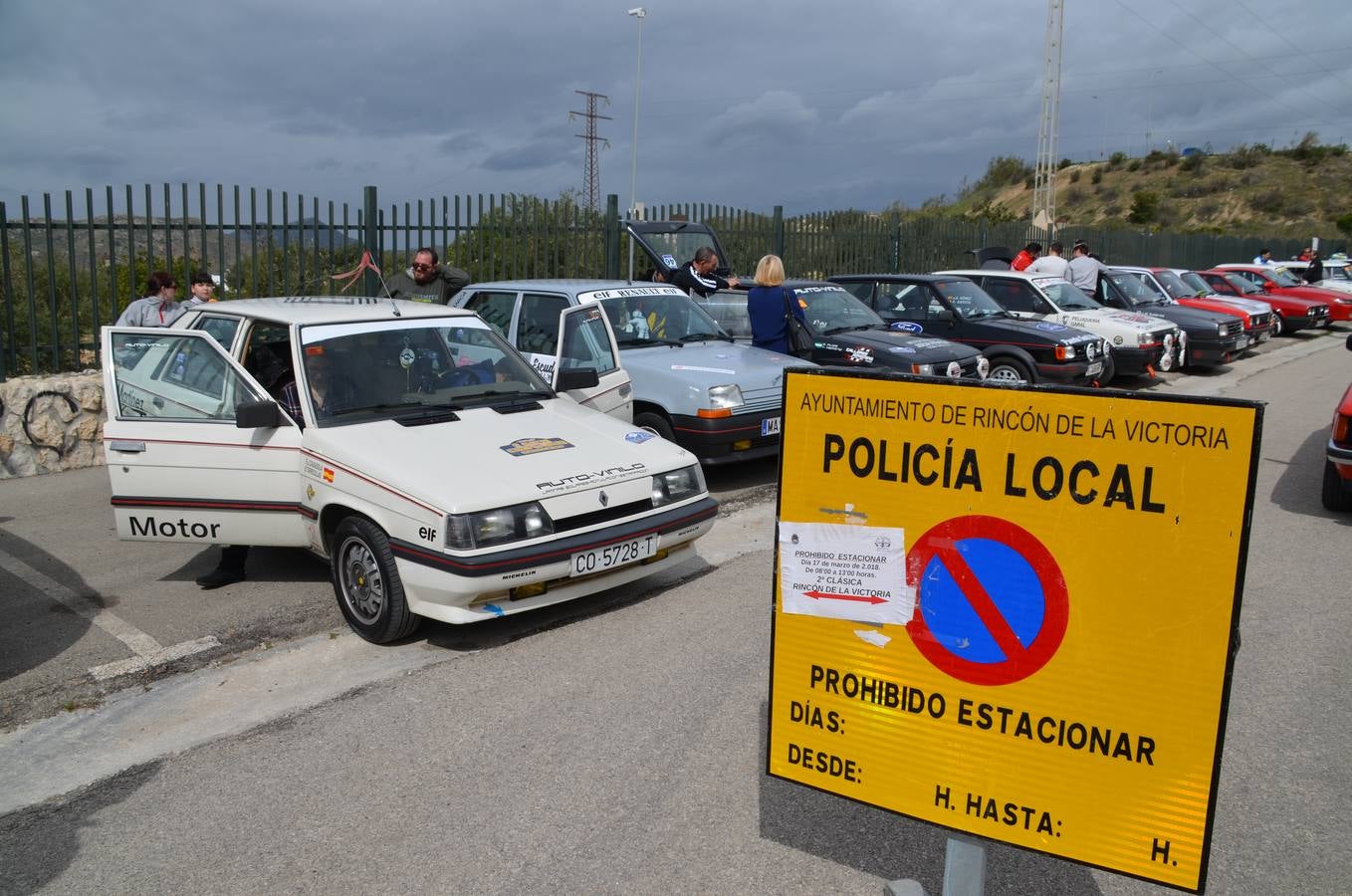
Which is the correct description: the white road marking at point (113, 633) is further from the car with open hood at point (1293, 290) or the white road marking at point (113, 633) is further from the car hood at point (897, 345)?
the car with open hood at point (1293, 290)

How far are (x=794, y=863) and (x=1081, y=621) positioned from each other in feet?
4.47

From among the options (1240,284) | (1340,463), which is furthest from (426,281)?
(1240,284)

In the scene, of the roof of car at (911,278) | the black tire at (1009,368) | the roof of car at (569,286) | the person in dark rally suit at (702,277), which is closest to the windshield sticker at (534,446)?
the roof of car at (569,286)

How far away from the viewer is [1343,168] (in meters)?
67.8

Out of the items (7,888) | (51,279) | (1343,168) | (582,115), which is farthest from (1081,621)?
(1343,168)

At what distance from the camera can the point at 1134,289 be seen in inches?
701

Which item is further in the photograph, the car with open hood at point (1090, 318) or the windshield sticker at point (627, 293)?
the car with open hood at point (1090, 318)

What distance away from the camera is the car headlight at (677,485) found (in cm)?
586

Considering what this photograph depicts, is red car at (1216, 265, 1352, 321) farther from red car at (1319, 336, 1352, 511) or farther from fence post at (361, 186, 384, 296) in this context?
fence post at (361, 186, 384, 296)

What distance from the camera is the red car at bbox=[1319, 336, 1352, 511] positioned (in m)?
7.58

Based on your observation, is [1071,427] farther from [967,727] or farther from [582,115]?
[582,115]

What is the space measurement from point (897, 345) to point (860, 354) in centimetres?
49

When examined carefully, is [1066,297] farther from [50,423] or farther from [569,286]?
[50,423]

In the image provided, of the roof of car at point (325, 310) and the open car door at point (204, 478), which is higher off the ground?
the roof of car at point (325, 310)
